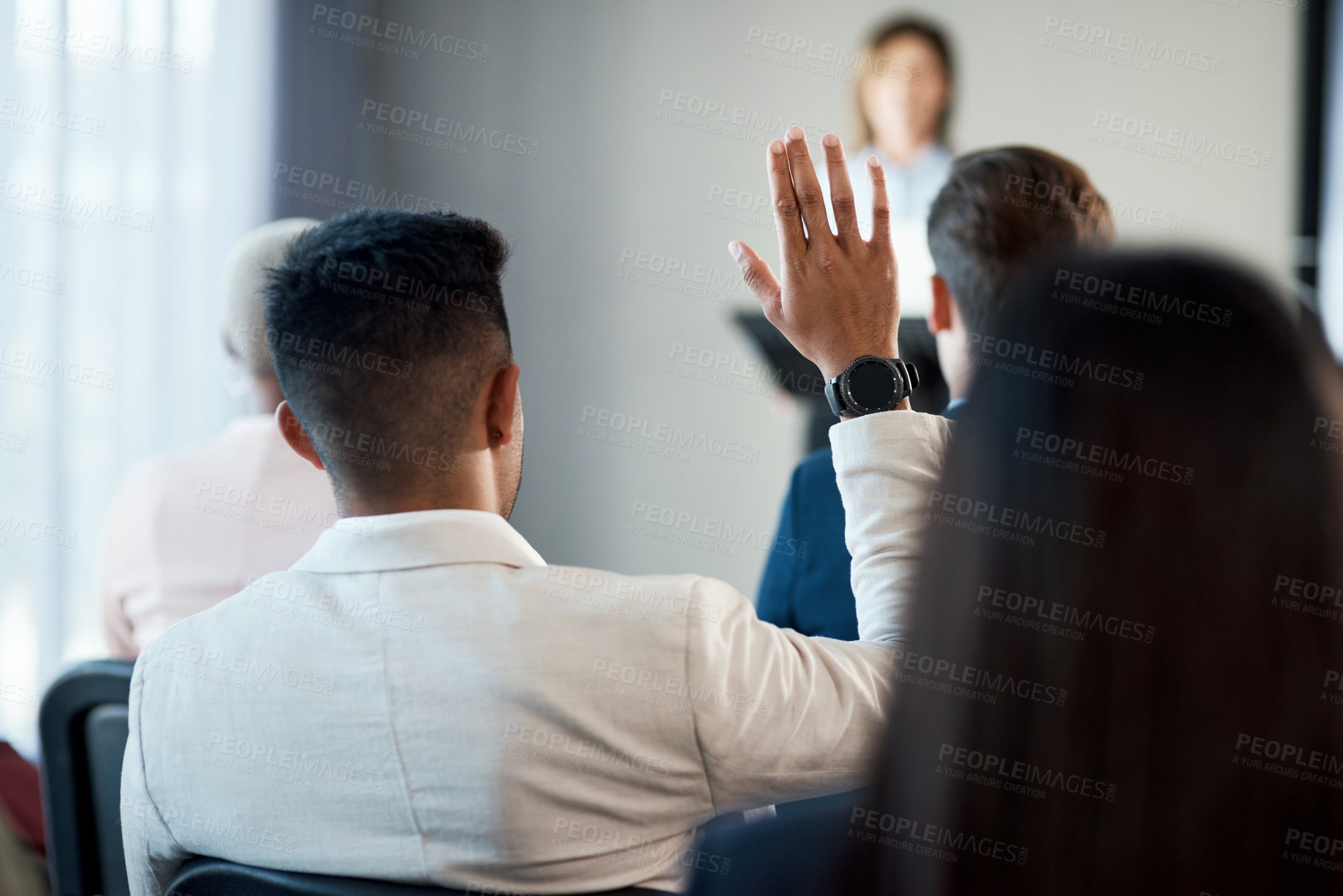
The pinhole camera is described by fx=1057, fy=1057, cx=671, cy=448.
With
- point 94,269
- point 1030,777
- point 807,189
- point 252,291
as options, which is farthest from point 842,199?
point 94,269

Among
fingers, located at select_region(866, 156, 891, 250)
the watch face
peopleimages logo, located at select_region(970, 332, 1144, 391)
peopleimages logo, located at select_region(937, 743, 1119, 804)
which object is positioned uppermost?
fingers, located at select_region(866, 156, 891, 250)

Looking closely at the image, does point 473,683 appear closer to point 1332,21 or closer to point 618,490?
point 618,490

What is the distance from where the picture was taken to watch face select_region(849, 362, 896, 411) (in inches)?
37.8

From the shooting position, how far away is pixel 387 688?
0.80 meters

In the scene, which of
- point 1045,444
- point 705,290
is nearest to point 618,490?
point 705,290

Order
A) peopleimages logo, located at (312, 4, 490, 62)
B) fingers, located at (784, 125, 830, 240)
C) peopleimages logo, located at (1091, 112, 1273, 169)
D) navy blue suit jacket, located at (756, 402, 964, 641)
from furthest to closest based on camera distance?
peopleimages logo, located at (312, 4, 490, 62), peopleimages logo, located at (1091, 112, 1273, 169), navy blue suit jacket, located at (756, 402, 964, 641), fingers, located at (784, 125, 830, 240)

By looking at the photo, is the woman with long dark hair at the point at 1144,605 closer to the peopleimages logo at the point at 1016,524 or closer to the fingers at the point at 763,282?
the peopleimages logo at the point at 1016,524

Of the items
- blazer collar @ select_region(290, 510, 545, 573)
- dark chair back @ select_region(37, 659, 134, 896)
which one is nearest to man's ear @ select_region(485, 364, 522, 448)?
blazer collar @ select_region(290, 510, 545, 573)

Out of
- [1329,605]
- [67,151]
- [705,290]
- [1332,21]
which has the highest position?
[1332,21]

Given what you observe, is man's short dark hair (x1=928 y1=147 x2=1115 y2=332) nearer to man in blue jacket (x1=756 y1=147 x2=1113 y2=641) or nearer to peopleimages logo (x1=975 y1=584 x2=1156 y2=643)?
man in blue jacket (x1=756 y1=147 x2=1113 y2=641)

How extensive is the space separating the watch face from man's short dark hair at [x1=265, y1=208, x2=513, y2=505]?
0.33 m

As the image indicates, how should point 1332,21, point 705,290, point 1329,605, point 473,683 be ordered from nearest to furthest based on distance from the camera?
point 1329,605, point 473,683, point 1332,21, point 705,290

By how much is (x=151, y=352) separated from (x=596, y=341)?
132cm

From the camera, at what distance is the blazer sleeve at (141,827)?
0.90m
